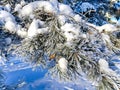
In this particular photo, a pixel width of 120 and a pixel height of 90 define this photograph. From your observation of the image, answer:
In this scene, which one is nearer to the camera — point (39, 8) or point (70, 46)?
point (70, 46)

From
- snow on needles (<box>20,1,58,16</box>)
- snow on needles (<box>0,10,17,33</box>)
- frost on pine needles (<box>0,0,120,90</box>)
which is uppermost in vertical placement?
snow on needles (<box>20,1,58,16</box>)

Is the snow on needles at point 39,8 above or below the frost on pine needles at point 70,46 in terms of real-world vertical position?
above

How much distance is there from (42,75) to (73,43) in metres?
9.10

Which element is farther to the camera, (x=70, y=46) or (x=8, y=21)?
(x=8, y=21)

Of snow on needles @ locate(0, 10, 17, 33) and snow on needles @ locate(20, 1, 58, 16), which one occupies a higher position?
snow on needles @ locate(20, 1, 58, 16)

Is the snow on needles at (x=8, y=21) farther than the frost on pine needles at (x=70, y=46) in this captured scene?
Yes

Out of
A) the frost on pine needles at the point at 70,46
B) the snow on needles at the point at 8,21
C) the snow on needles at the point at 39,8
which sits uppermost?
the snow on needles at the point at 39,8

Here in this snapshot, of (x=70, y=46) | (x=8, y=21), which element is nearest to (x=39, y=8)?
(x=8, y=21)

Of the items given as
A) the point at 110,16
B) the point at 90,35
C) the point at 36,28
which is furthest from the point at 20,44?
the point at 110,16

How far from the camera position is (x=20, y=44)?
7.13ft

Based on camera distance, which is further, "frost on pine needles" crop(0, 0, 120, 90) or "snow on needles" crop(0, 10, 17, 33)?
"snow on needles" crop(0, 10, 17, 33)

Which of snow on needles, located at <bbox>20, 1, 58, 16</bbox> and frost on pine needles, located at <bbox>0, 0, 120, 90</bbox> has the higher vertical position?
snow on needles, located at <bbox>20, 1, 58, 16</bbox>

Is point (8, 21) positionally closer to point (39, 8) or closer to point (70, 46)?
point (39, 8)

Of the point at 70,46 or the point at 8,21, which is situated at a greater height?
the point at 8,21
